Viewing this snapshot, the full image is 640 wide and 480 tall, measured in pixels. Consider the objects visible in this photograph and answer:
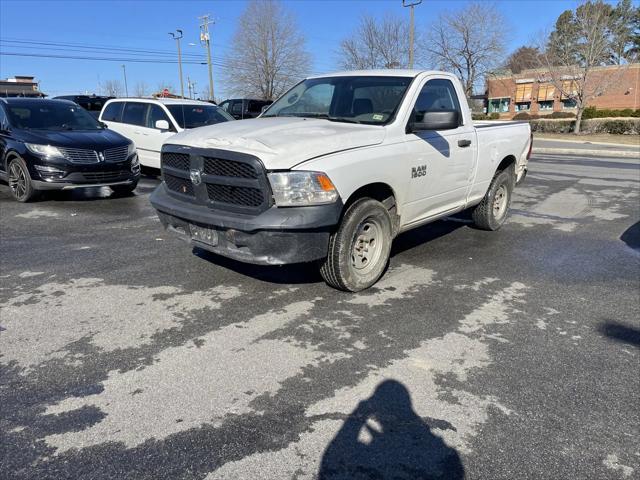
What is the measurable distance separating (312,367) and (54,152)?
704 cm

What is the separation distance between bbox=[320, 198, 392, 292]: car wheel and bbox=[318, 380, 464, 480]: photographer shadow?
1.61m

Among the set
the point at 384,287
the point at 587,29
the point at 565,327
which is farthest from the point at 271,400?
the point at 587,29

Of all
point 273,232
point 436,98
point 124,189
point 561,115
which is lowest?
point 124,189

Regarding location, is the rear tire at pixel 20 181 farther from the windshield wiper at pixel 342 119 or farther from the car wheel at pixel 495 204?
the car wheel at pixel 495 204

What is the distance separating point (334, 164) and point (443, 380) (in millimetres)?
1844

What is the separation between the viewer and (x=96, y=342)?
364 centimetres

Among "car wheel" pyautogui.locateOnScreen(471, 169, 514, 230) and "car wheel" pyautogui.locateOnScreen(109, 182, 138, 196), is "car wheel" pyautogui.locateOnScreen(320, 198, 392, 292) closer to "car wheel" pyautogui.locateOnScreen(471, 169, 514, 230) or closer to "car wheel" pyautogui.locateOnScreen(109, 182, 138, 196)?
"car wheel" pyautogui.locateOnScreen(471, 169, 514, 230)

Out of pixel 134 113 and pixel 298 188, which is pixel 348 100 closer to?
pixel 298 188

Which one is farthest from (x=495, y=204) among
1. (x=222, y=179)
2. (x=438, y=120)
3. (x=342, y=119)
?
(x=222, y=179)

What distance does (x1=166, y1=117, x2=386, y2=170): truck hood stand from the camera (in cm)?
397

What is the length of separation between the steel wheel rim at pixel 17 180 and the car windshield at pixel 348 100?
527cm

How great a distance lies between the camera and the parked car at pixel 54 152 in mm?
8430

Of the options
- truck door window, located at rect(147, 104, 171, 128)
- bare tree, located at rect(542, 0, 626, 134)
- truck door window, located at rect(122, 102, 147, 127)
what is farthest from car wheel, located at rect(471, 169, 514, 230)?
bare tree, located at rect(542, 0, 626, 134)

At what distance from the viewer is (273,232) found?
3.94 metres
